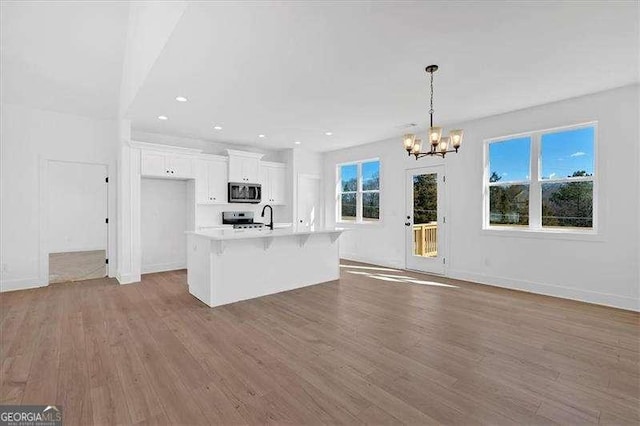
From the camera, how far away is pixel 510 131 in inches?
191

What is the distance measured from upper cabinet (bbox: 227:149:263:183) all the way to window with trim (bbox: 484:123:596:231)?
4.79 metres

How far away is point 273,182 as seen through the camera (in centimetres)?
757

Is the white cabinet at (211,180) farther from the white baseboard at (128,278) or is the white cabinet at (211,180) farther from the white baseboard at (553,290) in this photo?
the white baseboard at (553,290)

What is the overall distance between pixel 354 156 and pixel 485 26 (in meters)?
4.99

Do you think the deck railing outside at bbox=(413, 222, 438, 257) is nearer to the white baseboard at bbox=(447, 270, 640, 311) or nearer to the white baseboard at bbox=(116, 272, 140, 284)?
the white baseboard at bbox=(447, 270, 640, 311)

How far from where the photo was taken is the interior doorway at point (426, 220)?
5785 mm

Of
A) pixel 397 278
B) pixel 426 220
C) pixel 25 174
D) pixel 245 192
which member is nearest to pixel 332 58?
pixel 397 278

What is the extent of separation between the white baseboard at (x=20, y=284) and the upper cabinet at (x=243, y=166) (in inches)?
146

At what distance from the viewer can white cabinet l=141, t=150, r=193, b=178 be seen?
17.8 ft

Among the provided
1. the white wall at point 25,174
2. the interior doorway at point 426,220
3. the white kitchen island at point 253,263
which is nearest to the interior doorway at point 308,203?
the white kitchen island at point 253,263

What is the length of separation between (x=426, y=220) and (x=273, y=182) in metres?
3.77

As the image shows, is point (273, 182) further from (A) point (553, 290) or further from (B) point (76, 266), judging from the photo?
(A) point (553, 290)

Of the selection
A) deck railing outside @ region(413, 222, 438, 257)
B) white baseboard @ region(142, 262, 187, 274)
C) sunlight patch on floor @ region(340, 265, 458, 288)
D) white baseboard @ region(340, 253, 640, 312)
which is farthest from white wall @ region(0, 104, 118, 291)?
white baseboard @ region(340, 253, 640, 312)

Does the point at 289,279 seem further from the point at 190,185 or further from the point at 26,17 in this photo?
the point at 26,17
